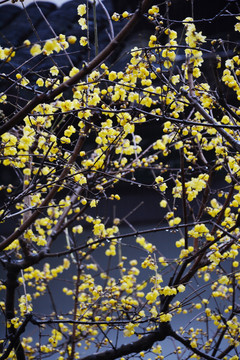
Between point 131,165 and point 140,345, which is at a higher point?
point 131,165

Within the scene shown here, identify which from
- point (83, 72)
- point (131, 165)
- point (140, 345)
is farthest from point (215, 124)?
point (140, 345)

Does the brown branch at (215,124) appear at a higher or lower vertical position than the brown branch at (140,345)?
higher

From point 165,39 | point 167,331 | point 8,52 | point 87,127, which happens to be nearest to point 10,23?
point 165,39

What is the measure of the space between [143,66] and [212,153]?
253 centimetres

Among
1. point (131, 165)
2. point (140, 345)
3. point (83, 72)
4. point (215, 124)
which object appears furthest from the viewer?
point (131, 165)

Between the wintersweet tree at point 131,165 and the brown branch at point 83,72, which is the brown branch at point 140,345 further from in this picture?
the brown branch at point 83,72

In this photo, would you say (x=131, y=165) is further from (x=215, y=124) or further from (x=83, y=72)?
(x=83, y=72)

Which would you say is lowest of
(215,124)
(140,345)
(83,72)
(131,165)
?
(140,345)

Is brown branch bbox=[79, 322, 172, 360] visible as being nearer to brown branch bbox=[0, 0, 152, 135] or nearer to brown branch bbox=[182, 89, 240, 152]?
brown branch bbox=[182, 89, 240, 152]

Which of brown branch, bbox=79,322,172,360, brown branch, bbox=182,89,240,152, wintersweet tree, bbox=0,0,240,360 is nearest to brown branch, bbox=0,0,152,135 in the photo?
wintersweet tree, bbox=0,0,240,360

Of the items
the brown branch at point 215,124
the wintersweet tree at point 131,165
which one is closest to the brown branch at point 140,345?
the wintersweet tree at point 131,165

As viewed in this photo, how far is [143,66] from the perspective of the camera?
6.41ft

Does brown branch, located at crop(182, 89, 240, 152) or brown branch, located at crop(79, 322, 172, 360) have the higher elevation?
brown branch, located at crop(182, 89, 240, 152)

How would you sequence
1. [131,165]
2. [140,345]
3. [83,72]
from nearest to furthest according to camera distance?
[83,72] < [140,345] < [131,165]
